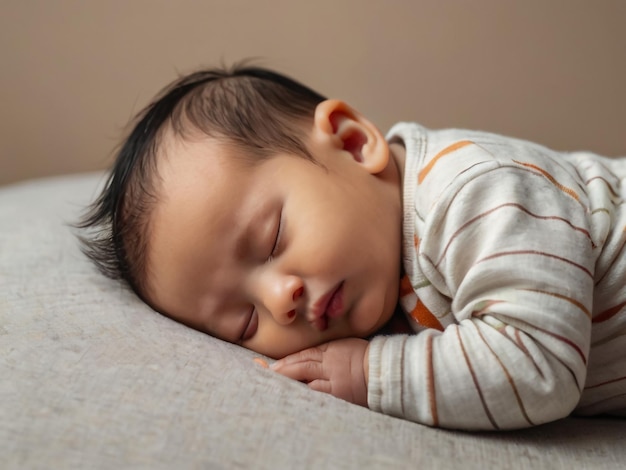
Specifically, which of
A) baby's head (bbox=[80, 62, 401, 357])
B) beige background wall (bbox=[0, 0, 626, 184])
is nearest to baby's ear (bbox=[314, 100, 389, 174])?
baby's head (bbox=[80, 62, 401, 357])

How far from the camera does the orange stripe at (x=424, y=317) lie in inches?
34.9

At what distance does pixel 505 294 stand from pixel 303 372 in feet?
0.83

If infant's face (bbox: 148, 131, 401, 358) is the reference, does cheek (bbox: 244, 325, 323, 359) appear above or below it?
below

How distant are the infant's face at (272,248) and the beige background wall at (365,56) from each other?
965mm

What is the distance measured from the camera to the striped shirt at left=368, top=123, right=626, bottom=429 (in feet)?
2.34

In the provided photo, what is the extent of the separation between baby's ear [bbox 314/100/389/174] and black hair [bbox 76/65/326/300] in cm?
3

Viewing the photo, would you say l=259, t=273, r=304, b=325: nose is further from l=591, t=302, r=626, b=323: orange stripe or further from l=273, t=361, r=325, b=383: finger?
l=591, t=302, r=626, b=323: orange stripe

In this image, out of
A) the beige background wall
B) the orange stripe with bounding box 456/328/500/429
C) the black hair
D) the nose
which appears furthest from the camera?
the beige background wall

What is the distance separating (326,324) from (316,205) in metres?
0.15

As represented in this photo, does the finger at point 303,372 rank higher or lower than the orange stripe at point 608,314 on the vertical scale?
lower

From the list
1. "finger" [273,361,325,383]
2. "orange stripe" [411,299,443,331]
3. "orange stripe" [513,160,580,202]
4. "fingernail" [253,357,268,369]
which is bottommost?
"fingernail" [253,357,268,369]

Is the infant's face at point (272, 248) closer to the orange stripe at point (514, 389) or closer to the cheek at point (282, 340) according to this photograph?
the cheek at point (282, 340)

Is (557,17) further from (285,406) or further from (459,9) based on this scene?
(285,406)

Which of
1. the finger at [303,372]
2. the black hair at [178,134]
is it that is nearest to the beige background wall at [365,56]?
the black hair at [178,134]
